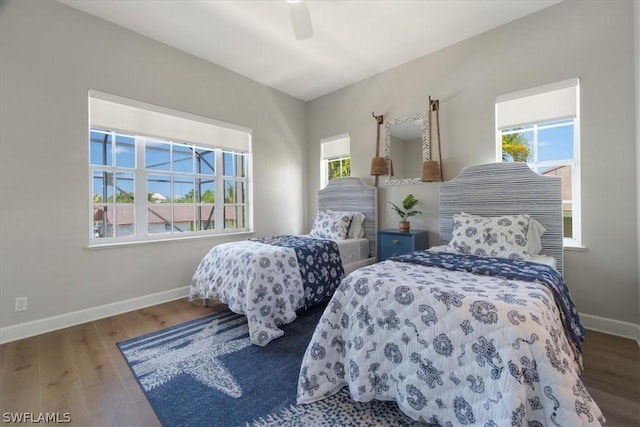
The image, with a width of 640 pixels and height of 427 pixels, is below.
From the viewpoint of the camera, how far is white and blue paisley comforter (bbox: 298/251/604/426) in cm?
111

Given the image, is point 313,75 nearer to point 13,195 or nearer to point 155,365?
point 13,195

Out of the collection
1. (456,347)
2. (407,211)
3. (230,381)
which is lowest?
(230,381)

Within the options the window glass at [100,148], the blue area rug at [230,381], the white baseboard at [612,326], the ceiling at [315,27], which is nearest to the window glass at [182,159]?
the window glass at [100,148]

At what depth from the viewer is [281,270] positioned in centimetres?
259

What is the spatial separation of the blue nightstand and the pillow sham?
1.04 metres

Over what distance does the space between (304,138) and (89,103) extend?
2.92 meters

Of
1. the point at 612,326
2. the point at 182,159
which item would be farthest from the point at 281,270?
the point at 612,326

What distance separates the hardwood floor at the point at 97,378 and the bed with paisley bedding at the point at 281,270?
2.48ft

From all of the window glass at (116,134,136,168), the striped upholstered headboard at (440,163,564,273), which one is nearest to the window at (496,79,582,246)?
the striped upholstered headboard at (440,163,564,273)

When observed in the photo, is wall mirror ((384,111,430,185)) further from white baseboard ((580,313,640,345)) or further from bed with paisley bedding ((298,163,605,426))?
white baseboard ((580,313,640,345))

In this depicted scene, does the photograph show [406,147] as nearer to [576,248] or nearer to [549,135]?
[549,135]

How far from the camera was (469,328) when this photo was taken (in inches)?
49.3

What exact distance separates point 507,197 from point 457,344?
2.00 meters

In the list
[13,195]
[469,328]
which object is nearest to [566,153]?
[469,328]
